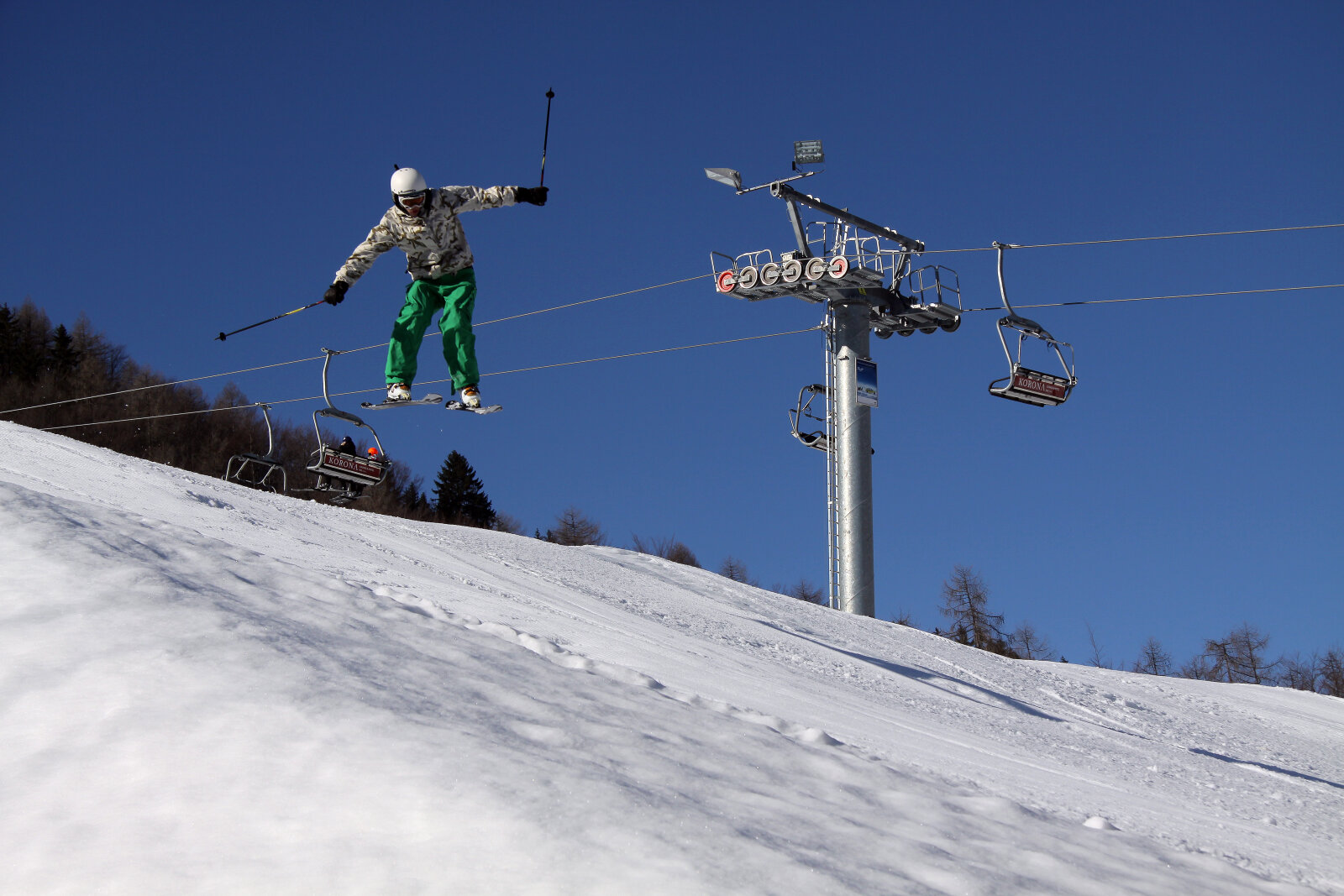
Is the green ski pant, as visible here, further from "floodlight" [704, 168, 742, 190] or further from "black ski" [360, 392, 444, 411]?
"floodlight" [704, 168, 742, 190]

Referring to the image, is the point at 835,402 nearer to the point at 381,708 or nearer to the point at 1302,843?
the point at 1302,843

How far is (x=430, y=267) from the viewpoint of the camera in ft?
32.8

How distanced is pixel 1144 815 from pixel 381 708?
285 centimetres

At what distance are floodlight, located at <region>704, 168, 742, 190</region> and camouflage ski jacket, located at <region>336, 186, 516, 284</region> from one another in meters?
11.0

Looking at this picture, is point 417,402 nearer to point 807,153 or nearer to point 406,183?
point 406,183

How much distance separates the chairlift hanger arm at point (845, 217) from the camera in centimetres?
2041

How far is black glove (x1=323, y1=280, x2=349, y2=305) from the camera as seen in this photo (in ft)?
33.7

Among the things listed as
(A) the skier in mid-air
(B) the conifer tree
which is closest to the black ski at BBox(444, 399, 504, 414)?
(A) the skier in mid-air

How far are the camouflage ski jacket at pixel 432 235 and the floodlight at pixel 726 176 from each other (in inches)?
435

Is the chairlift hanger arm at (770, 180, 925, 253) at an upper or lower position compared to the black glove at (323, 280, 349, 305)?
upper

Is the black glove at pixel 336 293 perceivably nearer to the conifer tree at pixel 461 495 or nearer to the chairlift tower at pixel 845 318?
the chairlift tower at pixel 845 318

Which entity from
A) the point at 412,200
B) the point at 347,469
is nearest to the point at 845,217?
the point at 347,469

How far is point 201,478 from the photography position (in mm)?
10984

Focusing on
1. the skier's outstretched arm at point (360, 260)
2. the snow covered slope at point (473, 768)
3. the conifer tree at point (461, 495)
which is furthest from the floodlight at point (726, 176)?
the conifer tree at point (461, 495)
